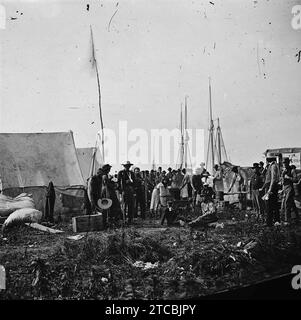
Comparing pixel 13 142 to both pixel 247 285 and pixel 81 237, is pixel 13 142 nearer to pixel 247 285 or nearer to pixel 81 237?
pixel 81 237

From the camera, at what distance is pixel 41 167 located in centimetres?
905

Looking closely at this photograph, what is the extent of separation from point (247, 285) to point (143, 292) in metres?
1.24

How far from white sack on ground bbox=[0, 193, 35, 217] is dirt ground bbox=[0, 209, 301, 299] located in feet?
4.39

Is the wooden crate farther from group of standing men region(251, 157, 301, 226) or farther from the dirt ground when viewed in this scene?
group of standing men region(251, 157, 301, 226)

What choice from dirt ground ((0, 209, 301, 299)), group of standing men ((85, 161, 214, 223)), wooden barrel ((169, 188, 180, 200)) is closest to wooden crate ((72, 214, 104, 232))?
group of standing men ((85, 161, 214, 223))

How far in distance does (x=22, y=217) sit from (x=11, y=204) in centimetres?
69

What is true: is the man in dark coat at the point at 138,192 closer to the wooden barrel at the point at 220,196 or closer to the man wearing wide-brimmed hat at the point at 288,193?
the wooden barrel at the point at 220,196

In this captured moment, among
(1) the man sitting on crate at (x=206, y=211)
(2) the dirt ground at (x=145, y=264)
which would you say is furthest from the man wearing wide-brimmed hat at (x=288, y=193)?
(1) the man sitting on crate at (x=206, y=211)

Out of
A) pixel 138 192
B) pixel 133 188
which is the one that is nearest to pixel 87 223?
Result: pixel 133 188

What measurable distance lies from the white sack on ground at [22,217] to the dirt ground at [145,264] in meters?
0.79

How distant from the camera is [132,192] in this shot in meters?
7.71

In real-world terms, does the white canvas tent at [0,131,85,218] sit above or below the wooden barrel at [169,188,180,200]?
above

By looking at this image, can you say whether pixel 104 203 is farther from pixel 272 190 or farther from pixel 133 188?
pixel 272 190

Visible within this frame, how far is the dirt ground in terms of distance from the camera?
433 centimetres
